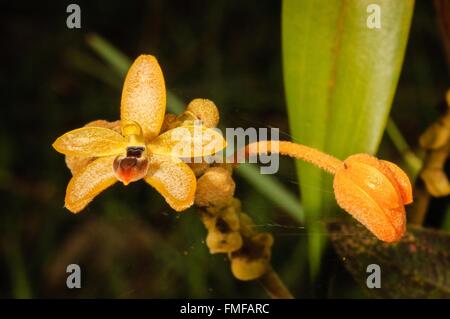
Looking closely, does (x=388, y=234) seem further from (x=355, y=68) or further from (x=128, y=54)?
(x=128, y=54)

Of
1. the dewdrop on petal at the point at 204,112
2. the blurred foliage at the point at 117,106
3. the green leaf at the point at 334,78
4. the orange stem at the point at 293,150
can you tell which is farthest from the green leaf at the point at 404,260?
the blurred foliage at the point at 117,106

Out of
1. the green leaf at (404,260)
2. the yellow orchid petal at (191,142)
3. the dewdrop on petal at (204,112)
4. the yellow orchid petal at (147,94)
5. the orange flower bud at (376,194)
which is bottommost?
the green leaf at (404,260)

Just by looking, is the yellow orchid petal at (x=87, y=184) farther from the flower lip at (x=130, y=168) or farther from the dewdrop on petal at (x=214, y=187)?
the dewdrop on petal at (x=214, y=187)

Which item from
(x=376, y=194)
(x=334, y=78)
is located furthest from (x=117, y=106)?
(x=376, y=194)

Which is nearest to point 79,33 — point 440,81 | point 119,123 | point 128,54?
point 128,54

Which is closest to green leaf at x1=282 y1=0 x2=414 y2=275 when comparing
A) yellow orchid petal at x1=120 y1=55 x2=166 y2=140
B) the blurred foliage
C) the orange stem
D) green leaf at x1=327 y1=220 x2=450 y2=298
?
green leaf at x1=327 y1=220 x2=450 y2=298
